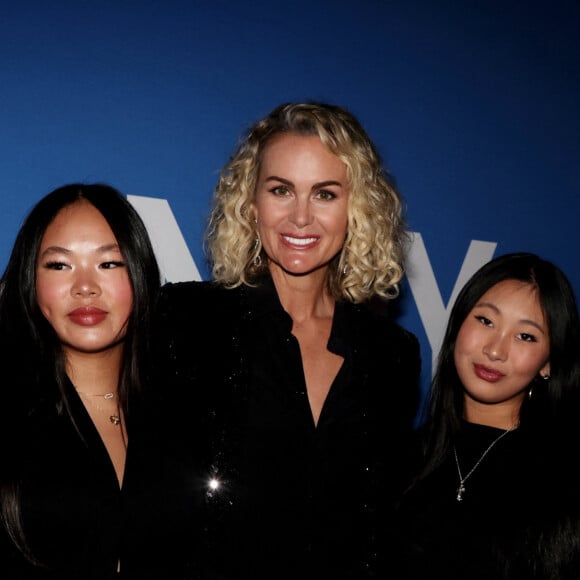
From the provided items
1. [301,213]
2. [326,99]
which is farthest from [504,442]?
[326,99]

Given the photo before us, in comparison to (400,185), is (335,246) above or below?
below

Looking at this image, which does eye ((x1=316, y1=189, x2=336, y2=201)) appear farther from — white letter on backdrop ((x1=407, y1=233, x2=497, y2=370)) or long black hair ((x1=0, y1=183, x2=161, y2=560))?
white letter on backdrop ((x1=407, y1=233, x2=497, y2=370))

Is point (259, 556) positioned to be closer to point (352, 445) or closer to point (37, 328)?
point (352, 445)

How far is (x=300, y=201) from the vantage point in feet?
7.61

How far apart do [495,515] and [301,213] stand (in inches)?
42.0

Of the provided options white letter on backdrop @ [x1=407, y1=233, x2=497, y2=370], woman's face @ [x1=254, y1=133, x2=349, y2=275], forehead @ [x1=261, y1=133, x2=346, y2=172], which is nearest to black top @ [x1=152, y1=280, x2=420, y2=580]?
woman's face @ [x1=254, y1=133, x2=349, y2=275]

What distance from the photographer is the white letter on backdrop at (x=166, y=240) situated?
285 cm

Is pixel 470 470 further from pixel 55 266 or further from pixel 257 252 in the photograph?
pixel 55 266

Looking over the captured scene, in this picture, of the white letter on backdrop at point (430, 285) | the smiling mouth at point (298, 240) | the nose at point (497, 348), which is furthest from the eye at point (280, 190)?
the white letter on backdrop at point (430, 285)

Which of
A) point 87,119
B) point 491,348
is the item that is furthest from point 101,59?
point 491,348

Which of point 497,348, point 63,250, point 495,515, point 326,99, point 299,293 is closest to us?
point 63,250

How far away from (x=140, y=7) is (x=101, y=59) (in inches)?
10.5

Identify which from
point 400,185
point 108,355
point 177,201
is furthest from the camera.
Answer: point 400,185

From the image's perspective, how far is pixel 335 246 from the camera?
2.43m
